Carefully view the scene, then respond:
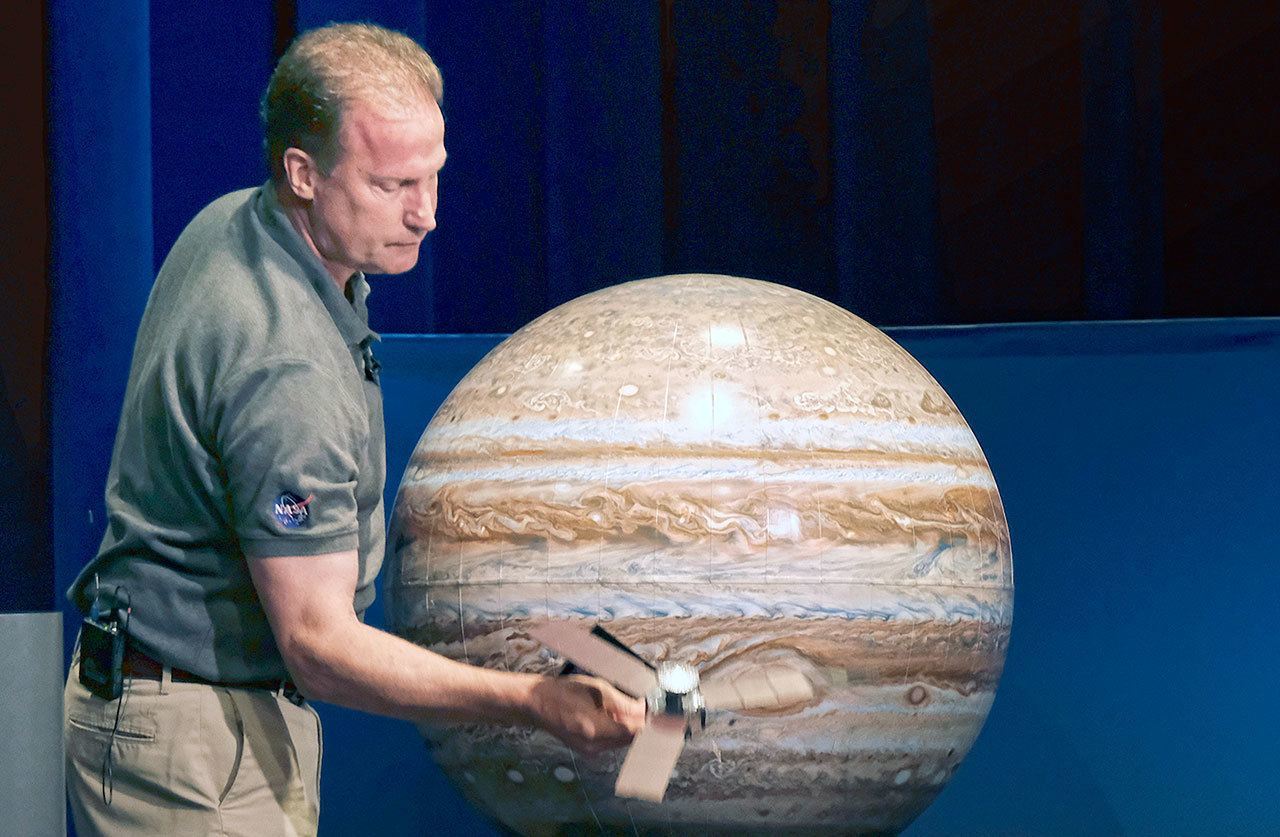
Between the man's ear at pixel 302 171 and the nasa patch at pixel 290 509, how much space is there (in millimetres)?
449

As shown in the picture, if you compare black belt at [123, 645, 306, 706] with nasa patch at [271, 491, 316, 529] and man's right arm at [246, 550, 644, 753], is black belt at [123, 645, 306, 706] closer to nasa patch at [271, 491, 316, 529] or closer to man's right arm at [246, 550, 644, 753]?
man's right arm at [246, 550, 644, 753]

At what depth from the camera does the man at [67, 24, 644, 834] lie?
197 centimetres

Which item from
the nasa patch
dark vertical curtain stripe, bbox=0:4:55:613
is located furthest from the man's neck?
dark vertical curtain stripe, bbox=0:4:55:613

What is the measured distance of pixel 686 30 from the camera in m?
4.70

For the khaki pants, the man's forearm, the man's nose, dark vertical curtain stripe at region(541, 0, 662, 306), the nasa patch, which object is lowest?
the khaki pants

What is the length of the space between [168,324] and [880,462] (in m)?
1.09

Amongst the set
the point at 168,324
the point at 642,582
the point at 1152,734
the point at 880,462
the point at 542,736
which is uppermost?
the point at 168,324

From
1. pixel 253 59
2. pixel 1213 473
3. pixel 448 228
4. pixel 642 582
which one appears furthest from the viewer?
pixel 448 228

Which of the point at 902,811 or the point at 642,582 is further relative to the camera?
the point at 902,811

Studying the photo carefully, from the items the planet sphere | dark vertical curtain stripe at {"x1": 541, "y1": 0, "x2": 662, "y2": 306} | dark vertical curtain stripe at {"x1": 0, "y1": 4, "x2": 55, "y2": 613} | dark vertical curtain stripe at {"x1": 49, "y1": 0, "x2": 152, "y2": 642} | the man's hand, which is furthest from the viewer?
dark vertical curtain stripe at {"x1": 541, "y1": 0, "x2": 662, "y2": 306}

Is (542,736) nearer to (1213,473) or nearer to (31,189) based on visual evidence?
(1213,473)

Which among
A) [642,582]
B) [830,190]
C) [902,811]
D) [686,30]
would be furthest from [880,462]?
[686,30]

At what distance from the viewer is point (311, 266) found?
2.13 meters

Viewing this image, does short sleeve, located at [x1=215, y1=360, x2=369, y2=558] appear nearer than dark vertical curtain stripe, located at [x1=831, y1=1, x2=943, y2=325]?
Yes
